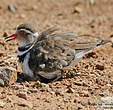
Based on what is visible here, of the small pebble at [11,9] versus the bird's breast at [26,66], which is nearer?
the bird's breast at [26,66]

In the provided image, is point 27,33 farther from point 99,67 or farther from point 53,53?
point 99,67

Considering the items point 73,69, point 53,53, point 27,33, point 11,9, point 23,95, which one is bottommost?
point 23,95

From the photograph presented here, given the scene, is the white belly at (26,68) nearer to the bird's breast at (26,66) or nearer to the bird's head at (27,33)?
the bird's breast at (26,66)

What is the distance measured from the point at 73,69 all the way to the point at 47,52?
1006mm

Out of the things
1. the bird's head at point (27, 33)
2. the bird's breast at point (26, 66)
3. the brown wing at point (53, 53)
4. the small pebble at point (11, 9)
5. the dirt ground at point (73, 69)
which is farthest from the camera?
the small pebble at point (11, 9)

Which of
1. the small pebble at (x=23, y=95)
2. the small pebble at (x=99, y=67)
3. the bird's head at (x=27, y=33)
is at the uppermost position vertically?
the bird's head at (x=27, y=33)

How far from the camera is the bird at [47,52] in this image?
652 cm

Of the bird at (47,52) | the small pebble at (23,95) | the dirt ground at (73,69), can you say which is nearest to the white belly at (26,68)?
the bird at (47,52)

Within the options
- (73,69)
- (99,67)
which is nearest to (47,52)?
(73,69)

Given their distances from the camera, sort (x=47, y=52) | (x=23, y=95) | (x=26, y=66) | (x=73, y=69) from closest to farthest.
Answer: (x=23, y=95), (x=47, y=52), (x=26, y=66), (x=73, y=69)

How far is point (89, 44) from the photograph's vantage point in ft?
23.1

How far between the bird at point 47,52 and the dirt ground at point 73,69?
31cm

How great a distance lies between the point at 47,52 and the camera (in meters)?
6.52

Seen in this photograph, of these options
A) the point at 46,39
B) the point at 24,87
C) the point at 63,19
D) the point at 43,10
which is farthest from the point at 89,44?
the point at 43,10
